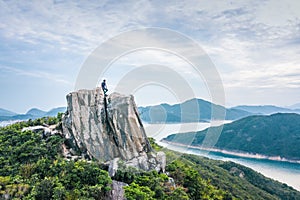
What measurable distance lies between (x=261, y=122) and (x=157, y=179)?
185 ft

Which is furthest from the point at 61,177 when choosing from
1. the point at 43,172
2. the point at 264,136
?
the point at 264,136

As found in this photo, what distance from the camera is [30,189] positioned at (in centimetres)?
746

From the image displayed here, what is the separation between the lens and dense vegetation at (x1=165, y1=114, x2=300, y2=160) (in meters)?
51.2

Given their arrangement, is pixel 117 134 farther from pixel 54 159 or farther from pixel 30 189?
pixel 30 189

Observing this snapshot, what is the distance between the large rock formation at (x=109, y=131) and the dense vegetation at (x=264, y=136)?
1666 inches

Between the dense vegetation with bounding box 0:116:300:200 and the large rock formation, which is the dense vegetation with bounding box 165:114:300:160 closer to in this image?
the large rock formation

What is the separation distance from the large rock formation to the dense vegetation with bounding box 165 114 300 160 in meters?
42.3

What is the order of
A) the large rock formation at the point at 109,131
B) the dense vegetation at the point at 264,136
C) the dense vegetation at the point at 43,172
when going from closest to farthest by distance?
1. the dense vegetation at the point at 43,172
2. the large rock formation at the point at 109,131
3. the dense vegetation at the point at 264,136

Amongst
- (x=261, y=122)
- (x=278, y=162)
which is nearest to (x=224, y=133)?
(x=261, y=122)

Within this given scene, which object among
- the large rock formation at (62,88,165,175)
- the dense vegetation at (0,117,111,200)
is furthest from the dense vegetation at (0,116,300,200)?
the large rock formation at (62,88,165,175)

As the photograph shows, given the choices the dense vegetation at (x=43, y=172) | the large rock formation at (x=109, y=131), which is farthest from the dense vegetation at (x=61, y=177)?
the large rock formation at (x=109, y=131)

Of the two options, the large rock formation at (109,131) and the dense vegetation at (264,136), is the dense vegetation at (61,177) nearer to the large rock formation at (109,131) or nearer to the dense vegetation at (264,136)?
the large rock formation at (109,131)

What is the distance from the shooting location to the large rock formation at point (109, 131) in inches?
368

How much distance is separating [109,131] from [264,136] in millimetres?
52421
